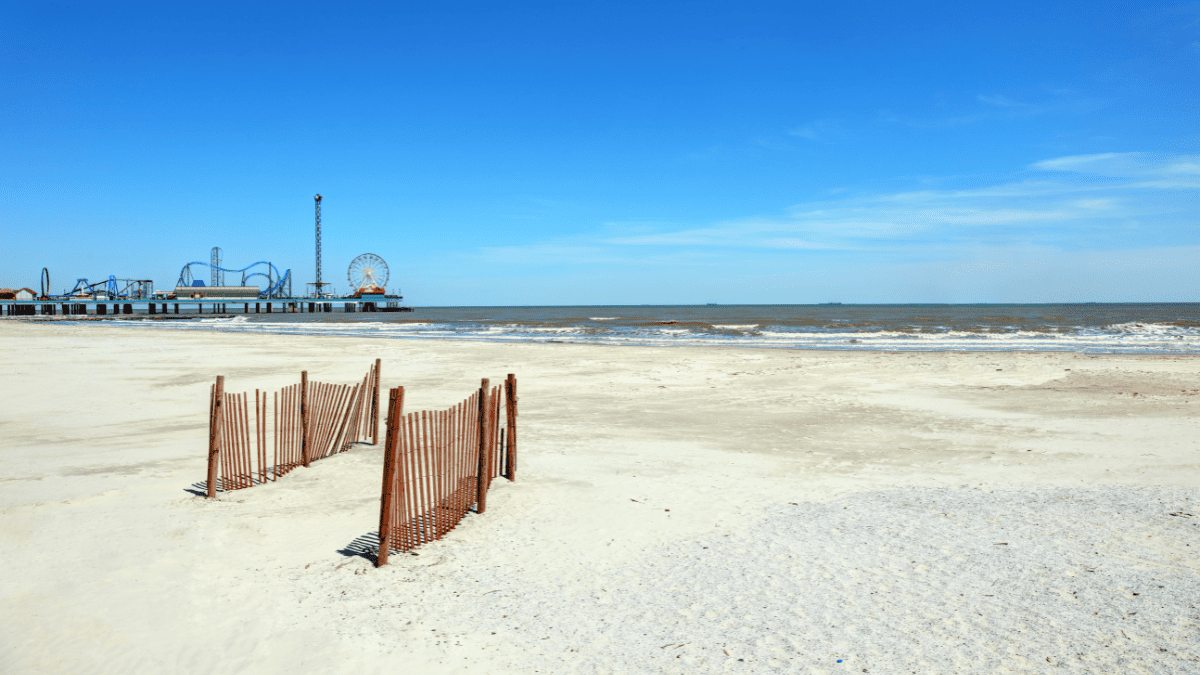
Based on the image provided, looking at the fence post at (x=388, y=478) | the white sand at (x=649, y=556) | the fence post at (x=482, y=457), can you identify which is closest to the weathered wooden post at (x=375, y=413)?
the white sand at (x=649, y=556)

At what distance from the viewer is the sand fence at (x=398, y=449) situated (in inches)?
239

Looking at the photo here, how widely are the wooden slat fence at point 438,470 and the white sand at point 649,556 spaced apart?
1.01 feet

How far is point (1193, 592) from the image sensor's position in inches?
205

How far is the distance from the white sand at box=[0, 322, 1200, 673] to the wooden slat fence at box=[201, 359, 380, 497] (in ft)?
1.32

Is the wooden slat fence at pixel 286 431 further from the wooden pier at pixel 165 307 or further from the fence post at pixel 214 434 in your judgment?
the wooden pier at pixel 165 307

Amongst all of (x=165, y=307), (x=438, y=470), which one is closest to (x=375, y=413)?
(x=438, y=470)

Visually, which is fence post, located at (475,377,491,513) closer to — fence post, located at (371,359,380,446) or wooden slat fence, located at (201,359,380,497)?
wooden slat fence, located at (201,359,380,497)

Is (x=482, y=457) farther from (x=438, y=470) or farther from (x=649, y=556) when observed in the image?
(x=649, y=556)

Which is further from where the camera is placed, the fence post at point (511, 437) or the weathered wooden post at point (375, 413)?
the weathered wooden post at point (375, 413)

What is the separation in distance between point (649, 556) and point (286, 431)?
5.86 metres

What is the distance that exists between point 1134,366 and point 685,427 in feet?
Result: 67.5

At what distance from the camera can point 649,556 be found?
20.0ft

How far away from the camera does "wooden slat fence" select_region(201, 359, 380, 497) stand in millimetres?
8016

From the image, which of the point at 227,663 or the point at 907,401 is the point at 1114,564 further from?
the point at 907,401
